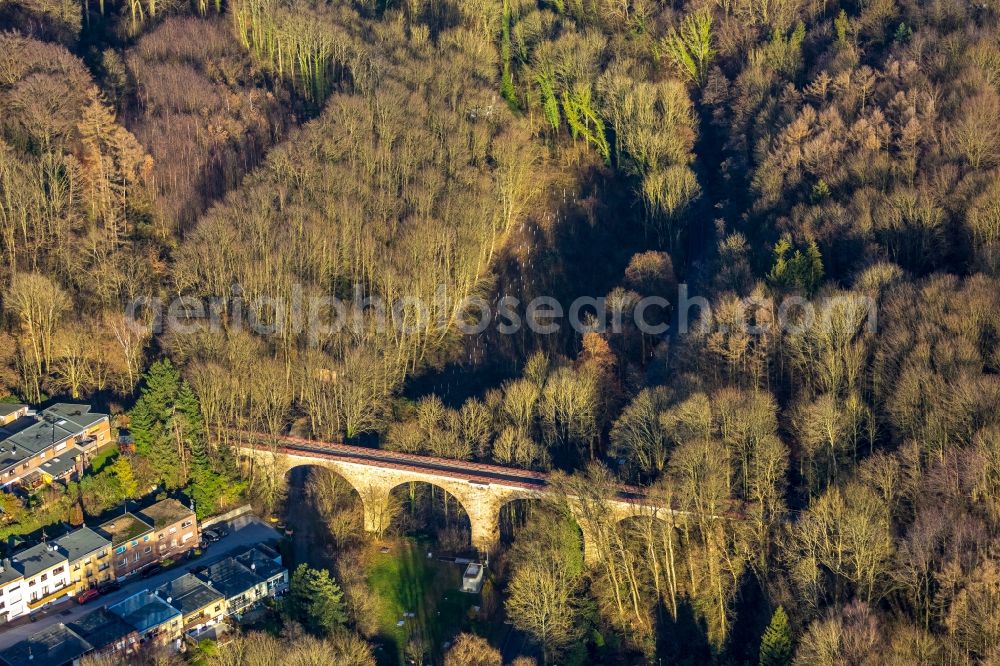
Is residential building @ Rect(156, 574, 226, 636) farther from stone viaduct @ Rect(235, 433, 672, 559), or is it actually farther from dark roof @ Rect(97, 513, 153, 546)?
stone viaduct @ Rect(235, 433, 672, 559)

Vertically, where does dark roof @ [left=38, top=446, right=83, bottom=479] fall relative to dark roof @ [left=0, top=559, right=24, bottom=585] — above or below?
above

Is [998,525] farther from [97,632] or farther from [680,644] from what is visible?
[97,632]

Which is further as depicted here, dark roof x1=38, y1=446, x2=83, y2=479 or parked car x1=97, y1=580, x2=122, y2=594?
dark roof x1=38, y1=446, x2=83, y2=479

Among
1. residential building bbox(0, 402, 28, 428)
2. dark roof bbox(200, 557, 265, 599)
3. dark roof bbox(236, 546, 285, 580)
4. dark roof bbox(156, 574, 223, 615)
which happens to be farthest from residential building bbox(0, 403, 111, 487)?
dark roof bbox(236, 546, 285, 580)

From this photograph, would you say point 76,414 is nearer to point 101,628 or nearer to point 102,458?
point 102,458

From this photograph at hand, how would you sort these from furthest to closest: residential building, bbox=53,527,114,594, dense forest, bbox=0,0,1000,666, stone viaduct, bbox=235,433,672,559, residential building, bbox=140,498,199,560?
stone viaduct, bbox=235,433,672,559 < residential building, bbox=140,498,199,560 < residential building, bbox=53,527,114,594 < dense forest, bbox=0,0,1000,666

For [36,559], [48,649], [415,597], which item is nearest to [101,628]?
[48,649]
